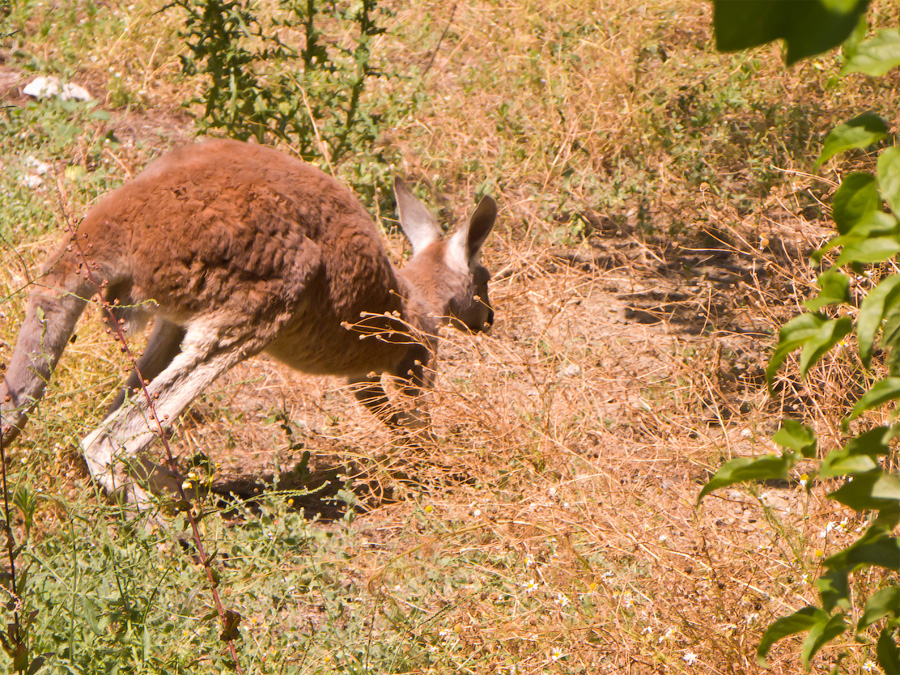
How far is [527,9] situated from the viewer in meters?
7.73

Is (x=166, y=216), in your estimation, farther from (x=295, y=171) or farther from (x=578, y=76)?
(x=578, y=76)

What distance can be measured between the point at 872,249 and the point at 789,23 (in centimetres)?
39

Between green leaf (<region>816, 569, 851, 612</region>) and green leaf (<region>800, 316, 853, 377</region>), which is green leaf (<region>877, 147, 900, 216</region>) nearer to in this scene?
green leaf (<region>800, 316, 853, 377</region>)

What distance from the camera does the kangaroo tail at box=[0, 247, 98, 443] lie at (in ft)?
10.4

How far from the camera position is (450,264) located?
5.01m

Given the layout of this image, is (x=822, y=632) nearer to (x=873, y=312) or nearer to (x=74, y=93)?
(x=873, y=312)

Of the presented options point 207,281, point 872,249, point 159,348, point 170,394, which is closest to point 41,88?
point 159,348

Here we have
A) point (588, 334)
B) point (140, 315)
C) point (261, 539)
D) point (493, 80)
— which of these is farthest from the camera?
point (493, 80)

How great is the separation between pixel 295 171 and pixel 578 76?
3.46m

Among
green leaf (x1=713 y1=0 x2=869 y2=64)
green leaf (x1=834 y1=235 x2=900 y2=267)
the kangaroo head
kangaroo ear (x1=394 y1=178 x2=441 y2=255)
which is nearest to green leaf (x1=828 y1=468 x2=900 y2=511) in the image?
green leaf (x1=834 y1=235 x2=900 y2=267)

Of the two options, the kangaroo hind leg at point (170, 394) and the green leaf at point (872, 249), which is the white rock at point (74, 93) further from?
the green leaf at point (872, 249)

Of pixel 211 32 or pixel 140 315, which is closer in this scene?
pixel 140 315

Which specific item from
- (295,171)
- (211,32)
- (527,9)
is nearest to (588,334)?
(295,171)

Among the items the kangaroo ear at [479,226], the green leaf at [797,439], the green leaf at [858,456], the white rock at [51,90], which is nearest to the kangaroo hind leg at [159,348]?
the kangaroo ear at [479,226]
